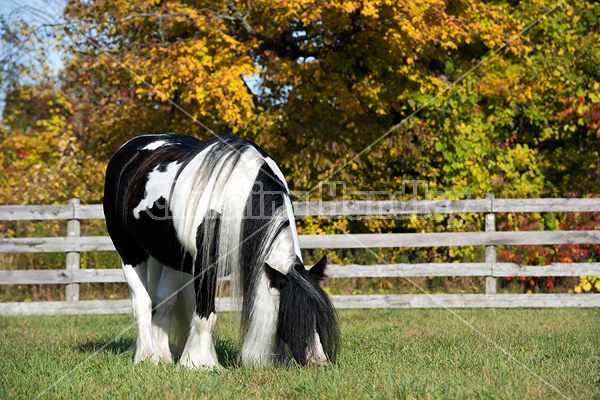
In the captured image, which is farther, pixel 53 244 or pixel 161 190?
pixel 53 244

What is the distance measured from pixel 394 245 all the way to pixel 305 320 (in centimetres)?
490

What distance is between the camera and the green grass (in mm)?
3322

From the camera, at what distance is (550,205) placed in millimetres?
8180

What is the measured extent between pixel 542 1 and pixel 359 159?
4.47 metres

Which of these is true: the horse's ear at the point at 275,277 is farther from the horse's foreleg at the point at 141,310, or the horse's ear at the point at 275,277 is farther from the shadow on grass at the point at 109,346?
the shadow on grass at the point at 109,346

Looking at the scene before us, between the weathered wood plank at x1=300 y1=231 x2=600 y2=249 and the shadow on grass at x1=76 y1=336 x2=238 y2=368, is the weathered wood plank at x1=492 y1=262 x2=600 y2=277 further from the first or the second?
the shadow on grass at x1=76 y1=336 x2=238 y2=368

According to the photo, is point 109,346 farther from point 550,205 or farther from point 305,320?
point 550,205

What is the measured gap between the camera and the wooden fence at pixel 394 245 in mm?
8055

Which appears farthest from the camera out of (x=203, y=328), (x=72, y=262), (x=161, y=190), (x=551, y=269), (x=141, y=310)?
(x=72, y=262)

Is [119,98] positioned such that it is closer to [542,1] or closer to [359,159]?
[359,159]

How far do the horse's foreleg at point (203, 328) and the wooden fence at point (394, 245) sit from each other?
4127mm

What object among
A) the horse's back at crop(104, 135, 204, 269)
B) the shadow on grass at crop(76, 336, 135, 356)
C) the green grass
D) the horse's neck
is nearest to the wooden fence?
the green grass

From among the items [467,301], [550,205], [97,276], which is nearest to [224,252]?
[97,276]

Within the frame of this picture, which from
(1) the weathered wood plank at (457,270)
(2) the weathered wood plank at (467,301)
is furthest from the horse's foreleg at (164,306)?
(2) the weathered wood plank at (467,301)
